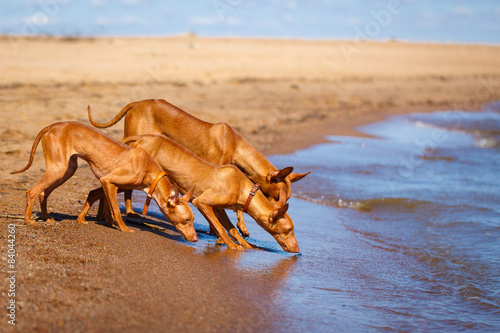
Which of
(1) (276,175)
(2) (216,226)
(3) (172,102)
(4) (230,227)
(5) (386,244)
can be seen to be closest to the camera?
(2) (216,226)

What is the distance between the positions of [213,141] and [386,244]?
3002 millimetres

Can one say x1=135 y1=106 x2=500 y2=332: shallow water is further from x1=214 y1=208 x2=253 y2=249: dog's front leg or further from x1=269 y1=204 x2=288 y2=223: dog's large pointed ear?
x1=269 y1=204 x2=288 y2=223: dog's large pointed ear

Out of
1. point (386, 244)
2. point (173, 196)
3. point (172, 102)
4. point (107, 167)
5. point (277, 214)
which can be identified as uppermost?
point (107, 167)

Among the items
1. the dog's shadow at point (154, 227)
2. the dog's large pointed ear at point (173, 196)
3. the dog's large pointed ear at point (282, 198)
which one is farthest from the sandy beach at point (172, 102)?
the dog's large pointed ear at point (282, 198)

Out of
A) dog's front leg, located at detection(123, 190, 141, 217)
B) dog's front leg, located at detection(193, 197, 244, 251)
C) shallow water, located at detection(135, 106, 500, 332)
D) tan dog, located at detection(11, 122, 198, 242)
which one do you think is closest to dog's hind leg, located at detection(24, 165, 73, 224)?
tan dog, located at detection(11, 122, 198, 242)

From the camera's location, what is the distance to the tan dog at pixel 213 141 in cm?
831

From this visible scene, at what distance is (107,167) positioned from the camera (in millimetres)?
7375

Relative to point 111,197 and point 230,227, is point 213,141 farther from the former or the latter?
point 111,197

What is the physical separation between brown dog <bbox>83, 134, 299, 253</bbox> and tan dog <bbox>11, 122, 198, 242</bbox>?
379 millimetres

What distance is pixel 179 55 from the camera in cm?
3888

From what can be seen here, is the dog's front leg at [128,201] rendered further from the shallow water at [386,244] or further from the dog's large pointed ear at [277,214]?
the dog's large pointed ear at [277,214]

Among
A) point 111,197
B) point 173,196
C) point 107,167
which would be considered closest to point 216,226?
point 173,196

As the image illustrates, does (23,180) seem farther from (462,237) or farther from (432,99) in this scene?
(432,99)

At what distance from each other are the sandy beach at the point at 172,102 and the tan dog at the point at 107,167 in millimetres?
A: 360
